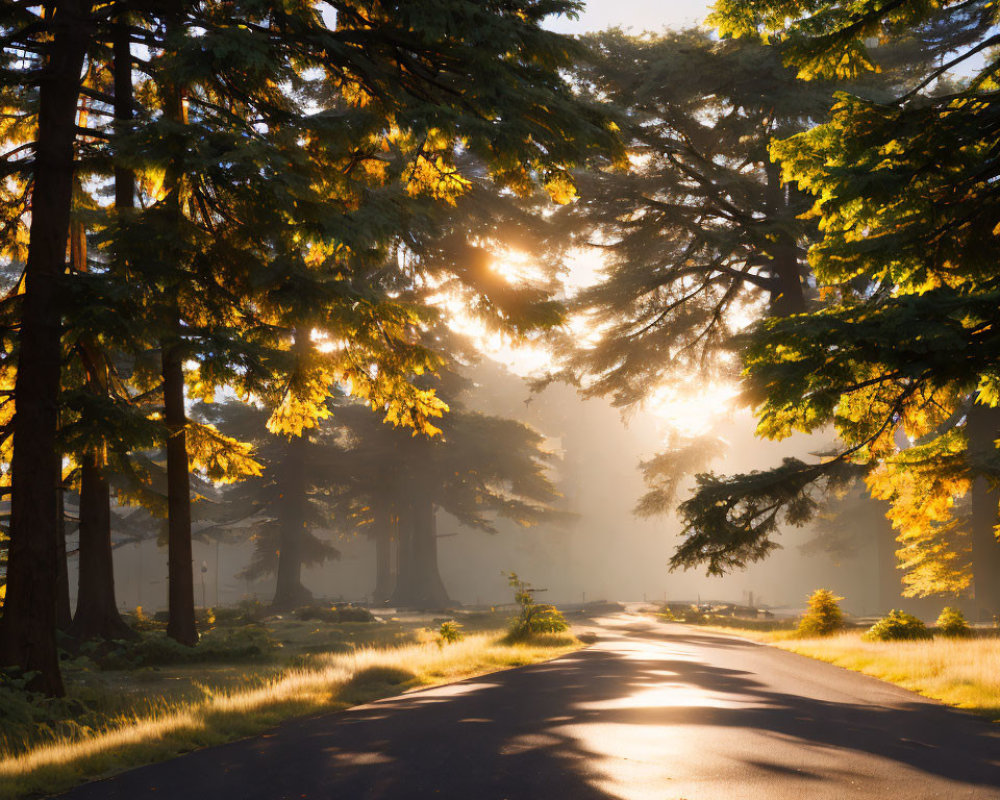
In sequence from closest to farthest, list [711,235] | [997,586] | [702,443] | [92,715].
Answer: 1. [92,715]
2. [711,235]
3. [997,586]
4. [702,443]

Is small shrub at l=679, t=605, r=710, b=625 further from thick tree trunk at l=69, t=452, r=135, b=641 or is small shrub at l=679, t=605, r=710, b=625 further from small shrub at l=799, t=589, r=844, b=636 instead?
thick tree trunk at l=69, t=452, r=135, b=641

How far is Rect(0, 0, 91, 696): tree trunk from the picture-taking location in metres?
9.98

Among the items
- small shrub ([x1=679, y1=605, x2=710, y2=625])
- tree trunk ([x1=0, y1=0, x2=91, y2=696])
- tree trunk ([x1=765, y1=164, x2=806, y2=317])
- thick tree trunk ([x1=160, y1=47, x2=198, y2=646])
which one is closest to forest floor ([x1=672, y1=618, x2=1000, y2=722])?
tree trunk ([x1=765, y1=164, x2=806, y2=317])

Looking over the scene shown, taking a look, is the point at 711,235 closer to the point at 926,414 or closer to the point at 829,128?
the point at 926,414

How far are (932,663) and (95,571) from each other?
50.4 feet

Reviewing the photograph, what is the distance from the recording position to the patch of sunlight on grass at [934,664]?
9.67 meters

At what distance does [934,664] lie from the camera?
11.7m

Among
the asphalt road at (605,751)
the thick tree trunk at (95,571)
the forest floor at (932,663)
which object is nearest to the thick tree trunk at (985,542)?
the forest floor at (932,663)

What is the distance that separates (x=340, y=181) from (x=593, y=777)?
10116mm

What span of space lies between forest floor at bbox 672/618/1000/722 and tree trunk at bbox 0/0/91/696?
11175 millimetres

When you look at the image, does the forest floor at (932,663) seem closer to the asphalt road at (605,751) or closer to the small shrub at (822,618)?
the asphalt road at (605,751)

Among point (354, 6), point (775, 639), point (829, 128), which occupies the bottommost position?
point (775, 639)

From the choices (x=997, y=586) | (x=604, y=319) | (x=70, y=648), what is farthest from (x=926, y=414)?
(x=997, y=586)

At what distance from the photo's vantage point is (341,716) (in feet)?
28.3
